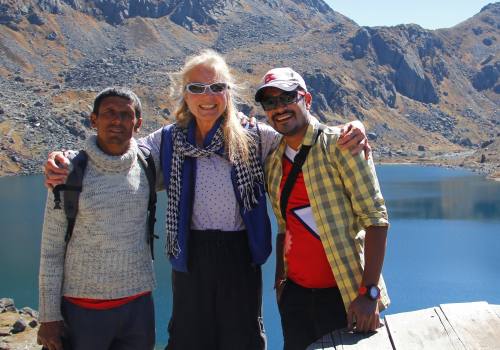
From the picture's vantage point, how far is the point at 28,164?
9925cm

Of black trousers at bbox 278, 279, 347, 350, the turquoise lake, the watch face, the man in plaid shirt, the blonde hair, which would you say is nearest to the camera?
the watch face

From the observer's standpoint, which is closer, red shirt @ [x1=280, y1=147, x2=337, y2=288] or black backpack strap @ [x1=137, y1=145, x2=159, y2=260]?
red shirt @ [x1=280, y1=147, x2=337, y2=288]

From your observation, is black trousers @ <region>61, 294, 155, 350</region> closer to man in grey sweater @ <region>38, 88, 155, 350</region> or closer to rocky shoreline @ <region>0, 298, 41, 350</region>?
man in grey sweater @ <region>38, 88, 155, 350</region>

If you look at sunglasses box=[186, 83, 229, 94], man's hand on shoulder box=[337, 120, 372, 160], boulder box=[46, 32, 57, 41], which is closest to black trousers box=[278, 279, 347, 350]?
man's hand on shoulder box=[337, 120, 372, 160]

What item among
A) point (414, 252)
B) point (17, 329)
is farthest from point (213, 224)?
point (414, 252)

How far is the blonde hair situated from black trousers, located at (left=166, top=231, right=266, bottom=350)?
0.67 meters

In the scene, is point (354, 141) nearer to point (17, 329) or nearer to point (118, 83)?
point (17, 329)

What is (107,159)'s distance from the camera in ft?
14.5

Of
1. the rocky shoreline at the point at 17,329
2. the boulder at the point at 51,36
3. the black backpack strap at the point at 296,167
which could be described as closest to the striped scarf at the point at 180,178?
the black backpack strap at the point at 296,167

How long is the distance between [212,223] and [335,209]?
1024 mm

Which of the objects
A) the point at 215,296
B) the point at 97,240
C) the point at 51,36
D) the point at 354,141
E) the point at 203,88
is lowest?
the point at 215,296

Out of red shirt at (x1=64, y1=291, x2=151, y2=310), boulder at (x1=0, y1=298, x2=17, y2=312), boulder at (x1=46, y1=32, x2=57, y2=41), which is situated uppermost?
boulder at (x1=46, y1=32, x2=57, y2=41)

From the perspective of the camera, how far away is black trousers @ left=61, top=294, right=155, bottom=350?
438 centimetres

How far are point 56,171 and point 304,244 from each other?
6.17 feet
